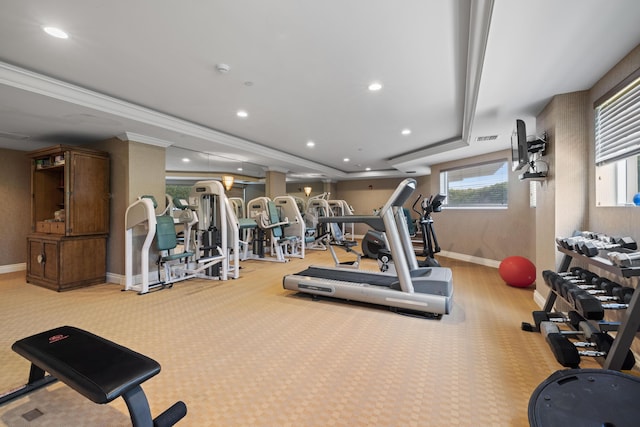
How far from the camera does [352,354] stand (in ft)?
7.56

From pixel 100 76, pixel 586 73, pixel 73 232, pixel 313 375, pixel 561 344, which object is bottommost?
pixel 313 375

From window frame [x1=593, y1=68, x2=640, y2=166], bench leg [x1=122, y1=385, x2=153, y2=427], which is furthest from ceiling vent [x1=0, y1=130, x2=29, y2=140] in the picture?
window frame [x1=593, y1=68, x2=640, y2=166]

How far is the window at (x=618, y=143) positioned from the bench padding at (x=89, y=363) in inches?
134

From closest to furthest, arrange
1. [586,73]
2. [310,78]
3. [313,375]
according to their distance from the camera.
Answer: [313,375] < [586,73] < [310,78]

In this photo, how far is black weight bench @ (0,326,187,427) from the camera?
119cm

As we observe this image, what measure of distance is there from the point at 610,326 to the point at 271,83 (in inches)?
136

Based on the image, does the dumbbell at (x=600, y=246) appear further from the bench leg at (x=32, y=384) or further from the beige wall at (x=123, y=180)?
the beige wall at (x=123, y=180)

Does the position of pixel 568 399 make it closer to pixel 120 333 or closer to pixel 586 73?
pixel 586 73

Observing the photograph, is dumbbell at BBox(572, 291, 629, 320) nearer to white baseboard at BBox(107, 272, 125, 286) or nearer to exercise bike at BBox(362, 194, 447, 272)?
exercise bike at BBox(362, 194, 447, 272)

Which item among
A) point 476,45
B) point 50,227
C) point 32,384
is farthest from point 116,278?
point 476,45

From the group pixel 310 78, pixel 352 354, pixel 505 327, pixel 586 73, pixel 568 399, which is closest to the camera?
pixel 568 399

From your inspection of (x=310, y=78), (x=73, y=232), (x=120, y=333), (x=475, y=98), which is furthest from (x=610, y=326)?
(x=73, y=232)

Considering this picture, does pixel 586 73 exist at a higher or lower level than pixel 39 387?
higher

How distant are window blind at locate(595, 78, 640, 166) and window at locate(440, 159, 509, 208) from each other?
332 cm
